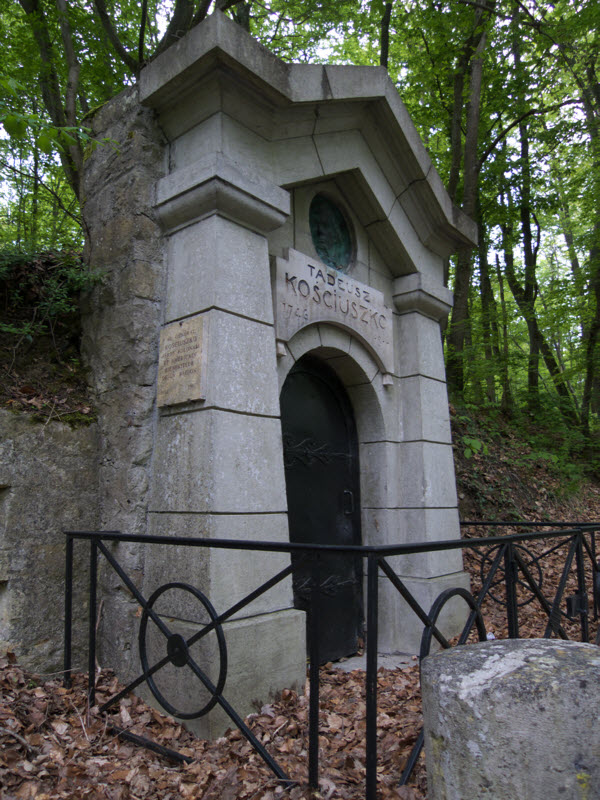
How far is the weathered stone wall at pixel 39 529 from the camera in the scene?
3490 mm

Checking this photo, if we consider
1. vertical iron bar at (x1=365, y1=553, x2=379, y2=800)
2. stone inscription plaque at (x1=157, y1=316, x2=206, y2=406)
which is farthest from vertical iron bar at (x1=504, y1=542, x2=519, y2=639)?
stone inscription plaque at (x1=157, y1=316, x2=206, y2=406)

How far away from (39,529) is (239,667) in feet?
4.99

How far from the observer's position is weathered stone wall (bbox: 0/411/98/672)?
349 cm

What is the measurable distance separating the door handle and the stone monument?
16mm

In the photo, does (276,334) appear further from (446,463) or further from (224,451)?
(446,463)

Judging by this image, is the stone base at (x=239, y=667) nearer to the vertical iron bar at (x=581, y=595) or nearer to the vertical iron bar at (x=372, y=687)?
→ the vertical iron bar at (x=372, y=687)

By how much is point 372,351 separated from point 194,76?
2.57 meters

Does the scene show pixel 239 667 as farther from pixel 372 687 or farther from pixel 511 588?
pixel 511 588

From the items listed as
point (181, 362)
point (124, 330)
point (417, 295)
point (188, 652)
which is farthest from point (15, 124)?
point (417, 295)

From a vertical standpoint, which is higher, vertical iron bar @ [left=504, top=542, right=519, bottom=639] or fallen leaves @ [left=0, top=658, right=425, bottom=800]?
vertical iron bar @ [left=504, top=542, right=519, bottom=639]

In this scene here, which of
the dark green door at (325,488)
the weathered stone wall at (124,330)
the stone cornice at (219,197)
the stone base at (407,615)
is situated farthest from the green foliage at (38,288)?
the stone base at (407,615)

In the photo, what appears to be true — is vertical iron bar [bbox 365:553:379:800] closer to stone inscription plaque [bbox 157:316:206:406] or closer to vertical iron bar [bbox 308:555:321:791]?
vertical iron bar [bbox 308:555:321:791]

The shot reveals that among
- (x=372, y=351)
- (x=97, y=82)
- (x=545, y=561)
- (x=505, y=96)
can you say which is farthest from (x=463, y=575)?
Answer: (x=505, y=96)

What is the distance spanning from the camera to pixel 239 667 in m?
3.26
